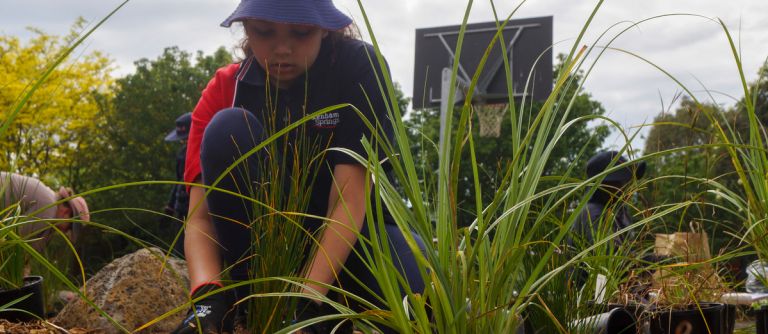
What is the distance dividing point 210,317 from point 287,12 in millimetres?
820

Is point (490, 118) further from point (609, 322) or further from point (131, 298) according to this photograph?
point (609, 322)

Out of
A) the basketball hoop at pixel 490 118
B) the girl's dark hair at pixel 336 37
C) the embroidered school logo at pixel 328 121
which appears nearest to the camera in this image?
the embroidered school logo at pixel 328 121

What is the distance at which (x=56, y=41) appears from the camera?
57.7 feet

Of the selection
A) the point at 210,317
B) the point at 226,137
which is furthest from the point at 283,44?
the point at 210,317

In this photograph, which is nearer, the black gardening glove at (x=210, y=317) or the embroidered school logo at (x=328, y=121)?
the black gardening glove at (x=210, y=317)

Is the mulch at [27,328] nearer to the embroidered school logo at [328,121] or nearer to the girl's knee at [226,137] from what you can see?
the girl's knee at [226,137]

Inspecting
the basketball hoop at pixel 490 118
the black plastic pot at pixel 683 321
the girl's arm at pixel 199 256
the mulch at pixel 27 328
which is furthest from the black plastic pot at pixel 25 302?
the basketball hoop at pixel 490 118

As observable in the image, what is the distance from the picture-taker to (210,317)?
59.8 inches

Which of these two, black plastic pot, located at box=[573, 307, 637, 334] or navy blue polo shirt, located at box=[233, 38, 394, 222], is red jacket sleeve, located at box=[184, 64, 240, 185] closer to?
navy blue polo shirt, located at box=[233, 38, 394, 222]

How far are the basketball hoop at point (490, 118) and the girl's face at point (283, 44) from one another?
1139cm

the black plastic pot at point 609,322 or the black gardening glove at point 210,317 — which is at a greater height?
the black plastic pot at point 609,322

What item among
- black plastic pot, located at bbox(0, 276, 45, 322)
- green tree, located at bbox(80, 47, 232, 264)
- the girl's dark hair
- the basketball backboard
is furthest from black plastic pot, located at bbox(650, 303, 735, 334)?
green tree, located at bbox(80, 47, 232, 264)

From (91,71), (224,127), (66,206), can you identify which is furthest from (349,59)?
(91,71)

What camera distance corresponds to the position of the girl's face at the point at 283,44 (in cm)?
200
